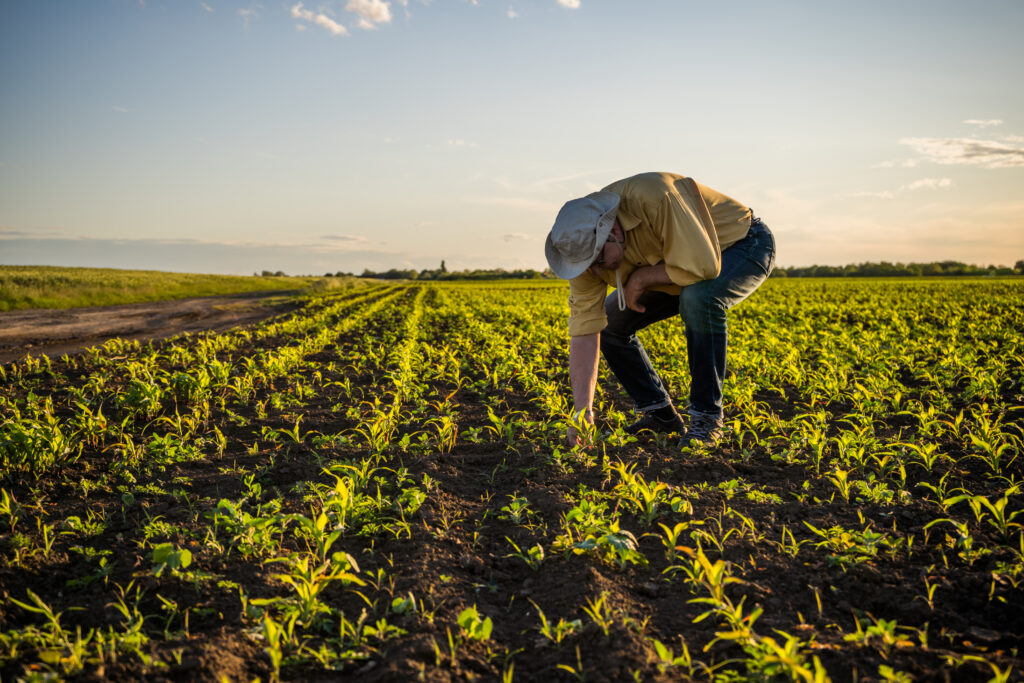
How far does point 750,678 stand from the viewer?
1.67 meters

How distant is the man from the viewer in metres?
3.40

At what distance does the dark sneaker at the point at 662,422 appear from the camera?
13.7 ft

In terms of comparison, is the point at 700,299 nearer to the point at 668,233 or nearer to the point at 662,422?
the point at 668,233

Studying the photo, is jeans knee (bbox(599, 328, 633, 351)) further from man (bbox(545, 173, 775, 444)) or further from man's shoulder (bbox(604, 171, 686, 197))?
man's shoulder (bbox(604, 171, 686, 197))

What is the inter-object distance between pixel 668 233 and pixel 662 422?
56.9 inches

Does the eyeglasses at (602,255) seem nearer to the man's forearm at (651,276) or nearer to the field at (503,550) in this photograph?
the man's forearm at (651,276)

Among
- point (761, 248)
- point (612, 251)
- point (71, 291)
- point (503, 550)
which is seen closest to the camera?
point (503, 550)

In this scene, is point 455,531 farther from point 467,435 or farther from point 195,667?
point 467,435

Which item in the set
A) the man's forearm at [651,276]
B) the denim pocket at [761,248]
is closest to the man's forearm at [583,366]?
the man's forearm at [651,276]

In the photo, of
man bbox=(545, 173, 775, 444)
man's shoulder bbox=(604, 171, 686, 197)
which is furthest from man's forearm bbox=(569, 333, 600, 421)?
man's shoulder bbox=(604, 171, 686, 197)

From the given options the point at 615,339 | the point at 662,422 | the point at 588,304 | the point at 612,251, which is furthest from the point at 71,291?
the point at 612,251

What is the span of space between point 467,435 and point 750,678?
2.71m

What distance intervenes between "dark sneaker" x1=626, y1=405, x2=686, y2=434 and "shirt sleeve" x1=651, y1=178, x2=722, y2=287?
1075 mm

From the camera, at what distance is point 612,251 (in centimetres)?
343
